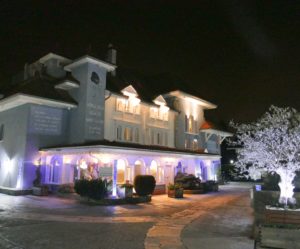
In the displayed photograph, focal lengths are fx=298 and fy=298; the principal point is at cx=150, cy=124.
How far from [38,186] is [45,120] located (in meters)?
5.23

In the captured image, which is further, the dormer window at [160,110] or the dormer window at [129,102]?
the dormer window at [160,110]

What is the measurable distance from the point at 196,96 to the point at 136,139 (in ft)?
35.5

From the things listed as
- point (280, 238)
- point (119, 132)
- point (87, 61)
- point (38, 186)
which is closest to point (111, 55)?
point (87, 61)

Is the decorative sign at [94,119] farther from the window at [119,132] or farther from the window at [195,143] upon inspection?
the window at [195,143]

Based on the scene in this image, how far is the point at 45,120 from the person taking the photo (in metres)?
23.9

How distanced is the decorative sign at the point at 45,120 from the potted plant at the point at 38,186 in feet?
9.65

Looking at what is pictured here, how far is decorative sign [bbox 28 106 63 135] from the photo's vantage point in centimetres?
2319

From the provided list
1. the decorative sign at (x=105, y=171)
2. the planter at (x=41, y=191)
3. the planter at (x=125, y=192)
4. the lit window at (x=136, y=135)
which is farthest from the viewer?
the lit window at (x=136, y=135)

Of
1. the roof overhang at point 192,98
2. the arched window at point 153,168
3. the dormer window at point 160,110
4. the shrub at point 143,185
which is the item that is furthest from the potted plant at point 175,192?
the roof overhang at point 192,98

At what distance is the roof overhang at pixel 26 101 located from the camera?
2245cm

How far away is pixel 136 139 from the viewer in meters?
28.7

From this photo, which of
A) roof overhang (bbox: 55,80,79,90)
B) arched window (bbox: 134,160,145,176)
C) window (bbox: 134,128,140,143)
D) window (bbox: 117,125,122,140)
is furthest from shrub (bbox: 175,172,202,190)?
roof overhang (bbox: 55,80,79,90)

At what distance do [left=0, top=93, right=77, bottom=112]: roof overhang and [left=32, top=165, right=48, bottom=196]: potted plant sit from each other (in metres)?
5.08

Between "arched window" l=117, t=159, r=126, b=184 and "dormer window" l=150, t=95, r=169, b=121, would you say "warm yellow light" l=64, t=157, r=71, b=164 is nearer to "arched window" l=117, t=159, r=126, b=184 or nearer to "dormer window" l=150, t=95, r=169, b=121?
"arched window" l=117, t=159, r=126, b=184
